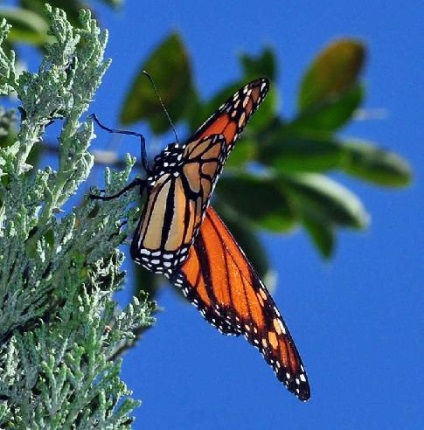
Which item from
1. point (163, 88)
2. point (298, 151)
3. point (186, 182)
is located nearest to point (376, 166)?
point (298, 151)

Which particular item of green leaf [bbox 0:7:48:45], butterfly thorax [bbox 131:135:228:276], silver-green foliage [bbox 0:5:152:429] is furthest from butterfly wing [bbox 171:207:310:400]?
green leaf [bbox 0:7:48:45]

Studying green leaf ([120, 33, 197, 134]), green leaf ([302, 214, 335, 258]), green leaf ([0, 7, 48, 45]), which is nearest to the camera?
green leaf ([0, 7, 48, 45])

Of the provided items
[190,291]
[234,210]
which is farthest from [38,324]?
[234,210]

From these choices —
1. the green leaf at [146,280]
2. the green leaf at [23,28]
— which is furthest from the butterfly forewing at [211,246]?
the green leaf at [146,280]

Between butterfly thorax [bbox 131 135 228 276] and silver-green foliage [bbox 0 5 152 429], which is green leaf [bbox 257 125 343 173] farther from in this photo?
silver-green foliage [bbox 0 5 152 429]

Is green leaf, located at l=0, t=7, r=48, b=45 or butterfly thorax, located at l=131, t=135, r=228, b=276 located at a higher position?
green leaf, located at l=0, t=7, r=48, b=45

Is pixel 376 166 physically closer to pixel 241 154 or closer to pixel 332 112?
pixel 332 112
